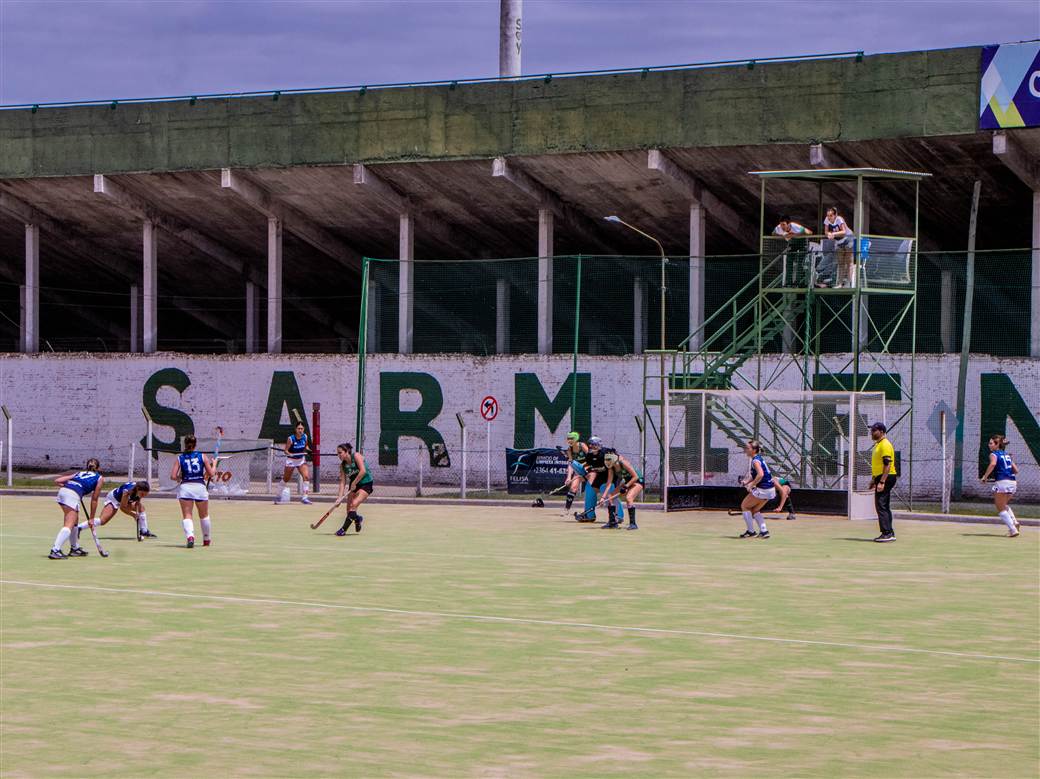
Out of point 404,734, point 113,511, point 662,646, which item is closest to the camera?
point 404,734

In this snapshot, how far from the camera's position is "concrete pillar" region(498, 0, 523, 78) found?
53.3 metres

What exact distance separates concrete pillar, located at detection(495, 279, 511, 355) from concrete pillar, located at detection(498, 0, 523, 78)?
11502mm

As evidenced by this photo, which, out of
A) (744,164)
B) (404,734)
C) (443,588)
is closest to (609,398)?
(744,164)

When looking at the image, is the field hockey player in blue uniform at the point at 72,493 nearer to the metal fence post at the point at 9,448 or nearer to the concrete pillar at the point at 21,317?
the metal fence post at the point at 9,448

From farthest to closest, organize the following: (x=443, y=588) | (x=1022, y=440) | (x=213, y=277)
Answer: (x=213, y=277)
(x=1022, y=440)
(x=443, y=588)

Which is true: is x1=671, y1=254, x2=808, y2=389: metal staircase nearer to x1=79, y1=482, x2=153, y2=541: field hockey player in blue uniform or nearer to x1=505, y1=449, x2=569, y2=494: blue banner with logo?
x1=505, y1=449, x2=569, y2=494: blue banner with logo

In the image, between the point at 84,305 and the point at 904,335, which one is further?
the point at 84,305

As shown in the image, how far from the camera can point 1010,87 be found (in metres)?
38.4

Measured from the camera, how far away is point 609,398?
4244 centimetres

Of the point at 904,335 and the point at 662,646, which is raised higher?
the point at 904,335

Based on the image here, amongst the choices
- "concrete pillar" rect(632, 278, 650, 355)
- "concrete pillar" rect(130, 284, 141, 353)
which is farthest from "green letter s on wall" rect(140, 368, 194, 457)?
"concrete pillar" rect(632, 278, 650, 355)

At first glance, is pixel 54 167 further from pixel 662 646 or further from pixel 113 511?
pixel 662 646

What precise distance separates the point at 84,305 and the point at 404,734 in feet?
175

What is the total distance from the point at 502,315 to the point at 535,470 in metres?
6.10
